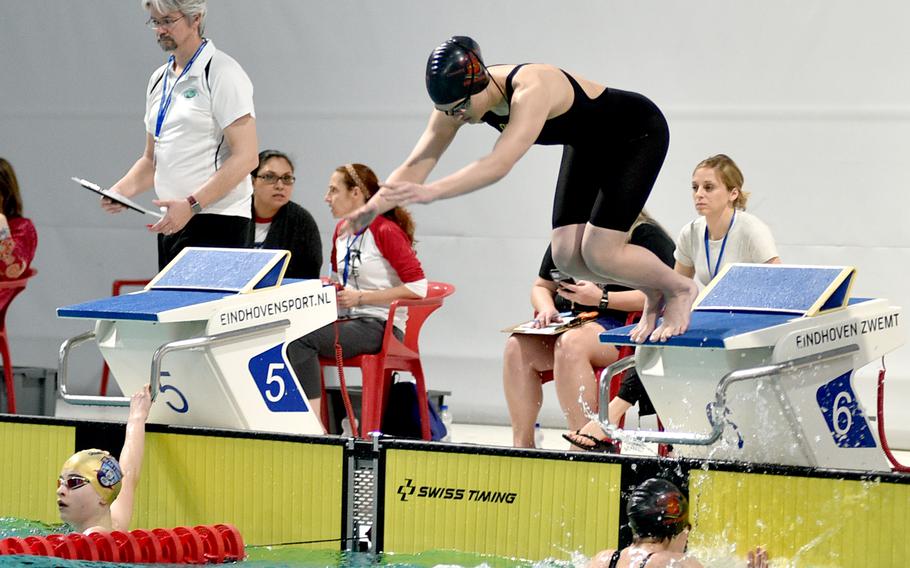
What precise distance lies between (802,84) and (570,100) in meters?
3.06

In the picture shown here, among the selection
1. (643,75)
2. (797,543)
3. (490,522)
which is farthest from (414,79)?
(797,543)

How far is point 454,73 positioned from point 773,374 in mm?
1193

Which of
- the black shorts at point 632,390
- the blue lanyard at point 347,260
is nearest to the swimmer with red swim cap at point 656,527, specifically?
the black shorts at point 632,390

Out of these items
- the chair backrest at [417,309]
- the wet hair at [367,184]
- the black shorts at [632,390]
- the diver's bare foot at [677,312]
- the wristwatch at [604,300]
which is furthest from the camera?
the wet hair at [367,184]

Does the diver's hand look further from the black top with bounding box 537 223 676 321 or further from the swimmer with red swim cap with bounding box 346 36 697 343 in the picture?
the black top with bounding box 537 223 676 321

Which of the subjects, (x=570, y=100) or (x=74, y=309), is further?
(x=74, y=309)

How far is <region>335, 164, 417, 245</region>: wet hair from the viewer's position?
554 centimetres

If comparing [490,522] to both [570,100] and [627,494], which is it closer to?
[627,494]

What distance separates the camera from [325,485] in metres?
3.99

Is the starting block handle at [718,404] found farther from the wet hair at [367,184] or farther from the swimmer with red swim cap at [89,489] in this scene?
the wet hair at [367,184]

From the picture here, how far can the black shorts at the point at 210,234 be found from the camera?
448cm

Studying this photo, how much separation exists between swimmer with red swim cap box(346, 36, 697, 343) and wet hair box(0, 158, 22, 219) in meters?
3.12

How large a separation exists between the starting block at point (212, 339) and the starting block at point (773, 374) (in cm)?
126

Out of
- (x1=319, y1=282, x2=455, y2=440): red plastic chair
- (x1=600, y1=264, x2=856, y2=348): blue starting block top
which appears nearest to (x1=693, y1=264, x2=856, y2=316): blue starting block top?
(x1=600, y1=264, x2=856, y2=348): blue starting block top
